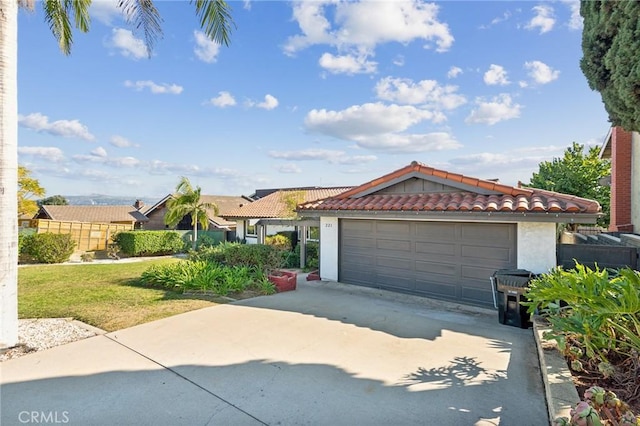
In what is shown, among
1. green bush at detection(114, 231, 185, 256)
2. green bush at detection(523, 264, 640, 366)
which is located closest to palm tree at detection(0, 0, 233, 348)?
green bush at detection(523, 264, 640, 366)

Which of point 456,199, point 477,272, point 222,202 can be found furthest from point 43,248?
point 477,272

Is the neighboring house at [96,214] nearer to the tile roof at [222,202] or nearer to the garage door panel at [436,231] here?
the tile roof at [222,202]

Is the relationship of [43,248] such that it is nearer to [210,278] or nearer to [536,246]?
[210,278]

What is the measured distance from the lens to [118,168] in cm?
3594

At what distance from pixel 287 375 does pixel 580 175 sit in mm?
28754

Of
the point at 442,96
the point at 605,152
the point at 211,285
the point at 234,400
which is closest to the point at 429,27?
the point at 442,96

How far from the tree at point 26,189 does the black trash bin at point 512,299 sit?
36199 mm

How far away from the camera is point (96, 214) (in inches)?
1593

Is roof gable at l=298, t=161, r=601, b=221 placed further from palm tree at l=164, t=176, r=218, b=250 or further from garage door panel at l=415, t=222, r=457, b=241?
palm tree at l=164, t=176, r=218, b=250

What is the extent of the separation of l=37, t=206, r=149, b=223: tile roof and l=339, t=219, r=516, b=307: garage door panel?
33.9 metres

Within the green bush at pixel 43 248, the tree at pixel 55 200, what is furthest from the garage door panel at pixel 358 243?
the tree at pixel 55 200

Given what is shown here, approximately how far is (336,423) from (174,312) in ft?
19.2

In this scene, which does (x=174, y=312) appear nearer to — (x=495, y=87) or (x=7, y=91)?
(x=7, y=91)

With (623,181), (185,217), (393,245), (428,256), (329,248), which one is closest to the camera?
(428,256)
